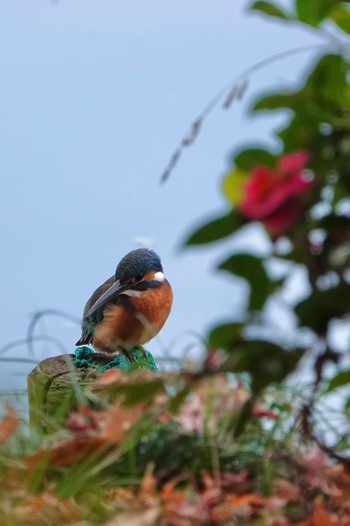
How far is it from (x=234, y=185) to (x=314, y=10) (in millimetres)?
400

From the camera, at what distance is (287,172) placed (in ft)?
4.49

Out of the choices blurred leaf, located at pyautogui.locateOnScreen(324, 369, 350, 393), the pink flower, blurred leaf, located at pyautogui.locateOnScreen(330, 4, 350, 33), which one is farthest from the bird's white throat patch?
the pink flower

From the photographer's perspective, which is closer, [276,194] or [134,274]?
[276,194]

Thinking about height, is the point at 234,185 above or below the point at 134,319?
above

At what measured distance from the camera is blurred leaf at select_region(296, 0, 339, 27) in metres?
1.59

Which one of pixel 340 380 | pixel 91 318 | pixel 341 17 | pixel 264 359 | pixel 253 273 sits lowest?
pixel 91 318

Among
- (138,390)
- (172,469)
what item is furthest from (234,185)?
(172,469)

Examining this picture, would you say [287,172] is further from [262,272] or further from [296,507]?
[296,507]

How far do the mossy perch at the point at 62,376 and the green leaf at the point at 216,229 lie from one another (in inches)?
37.4

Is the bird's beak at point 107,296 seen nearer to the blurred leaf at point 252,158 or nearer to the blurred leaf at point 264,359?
the blurred leaf at point 264,359

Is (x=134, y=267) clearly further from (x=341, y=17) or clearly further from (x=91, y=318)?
(x=341, y=17)

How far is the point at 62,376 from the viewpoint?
294 cm

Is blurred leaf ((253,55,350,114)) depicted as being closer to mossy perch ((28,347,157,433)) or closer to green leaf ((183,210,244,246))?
green leaf ((183,210,244,246))

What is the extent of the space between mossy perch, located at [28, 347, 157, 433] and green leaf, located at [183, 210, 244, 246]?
95 centimetres
